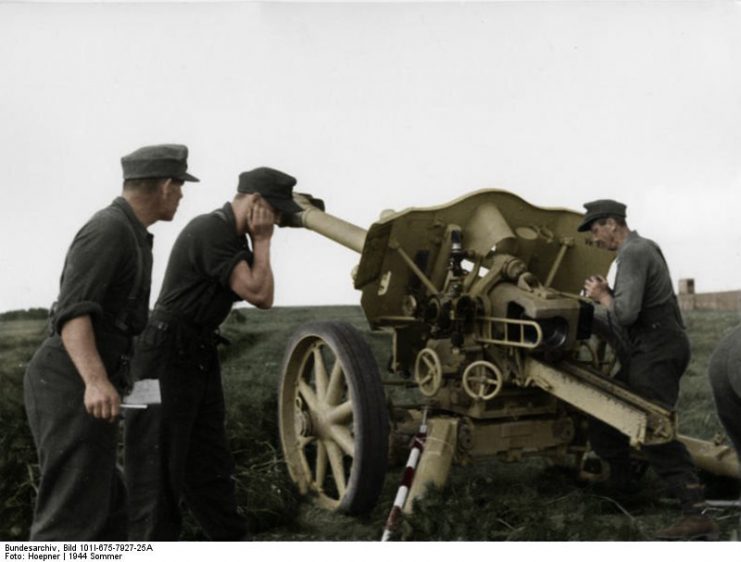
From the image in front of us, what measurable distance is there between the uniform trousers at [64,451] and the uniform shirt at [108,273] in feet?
0.69

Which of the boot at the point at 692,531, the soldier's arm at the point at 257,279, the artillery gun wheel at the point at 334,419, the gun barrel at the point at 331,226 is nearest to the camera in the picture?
the soldier's arm at the point at 257,279

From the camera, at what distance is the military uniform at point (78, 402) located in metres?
3.94

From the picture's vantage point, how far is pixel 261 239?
4828 millimetres

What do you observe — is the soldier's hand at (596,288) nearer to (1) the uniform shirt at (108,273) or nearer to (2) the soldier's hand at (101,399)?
(1) the uniform shirt at (108,273)

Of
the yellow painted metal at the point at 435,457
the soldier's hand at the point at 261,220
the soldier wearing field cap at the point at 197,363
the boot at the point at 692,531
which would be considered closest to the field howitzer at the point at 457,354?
the yellow painted metal at the point at 435,457

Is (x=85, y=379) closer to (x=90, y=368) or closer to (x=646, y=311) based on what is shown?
(x=90, y=368)

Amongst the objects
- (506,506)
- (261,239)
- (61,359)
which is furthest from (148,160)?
(506,506)

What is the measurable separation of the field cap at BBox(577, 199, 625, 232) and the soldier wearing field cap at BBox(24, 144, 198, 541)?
298cm

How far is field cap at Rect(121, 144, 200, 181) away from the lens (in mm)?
4414

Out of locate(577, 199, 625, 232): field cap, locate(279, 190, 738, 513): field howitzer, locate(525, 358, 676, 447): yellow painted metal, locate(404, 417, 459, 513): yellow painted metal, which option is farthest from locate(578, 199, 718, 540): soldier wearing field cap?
locate(404, 417, 459, 513): yellow painted metal

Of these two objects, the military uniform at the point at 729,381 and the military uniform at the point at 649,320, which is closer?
the military uniform at the point at 729,381

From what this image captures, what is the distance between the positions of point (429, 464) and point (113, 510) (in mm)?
2100

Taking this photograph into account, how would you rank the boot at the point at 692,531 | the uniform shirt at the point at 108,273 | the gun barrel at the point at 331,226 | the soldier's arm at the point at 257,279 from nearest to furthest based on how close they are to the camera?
the uniform shirt at the point at 108,273 < the soldier's arm at the point at 257,279 < the boot at the point at 692,531 < the gun barrel at the point at 331,226

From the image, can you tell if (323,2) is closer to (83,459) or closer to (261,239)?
(261,239)
